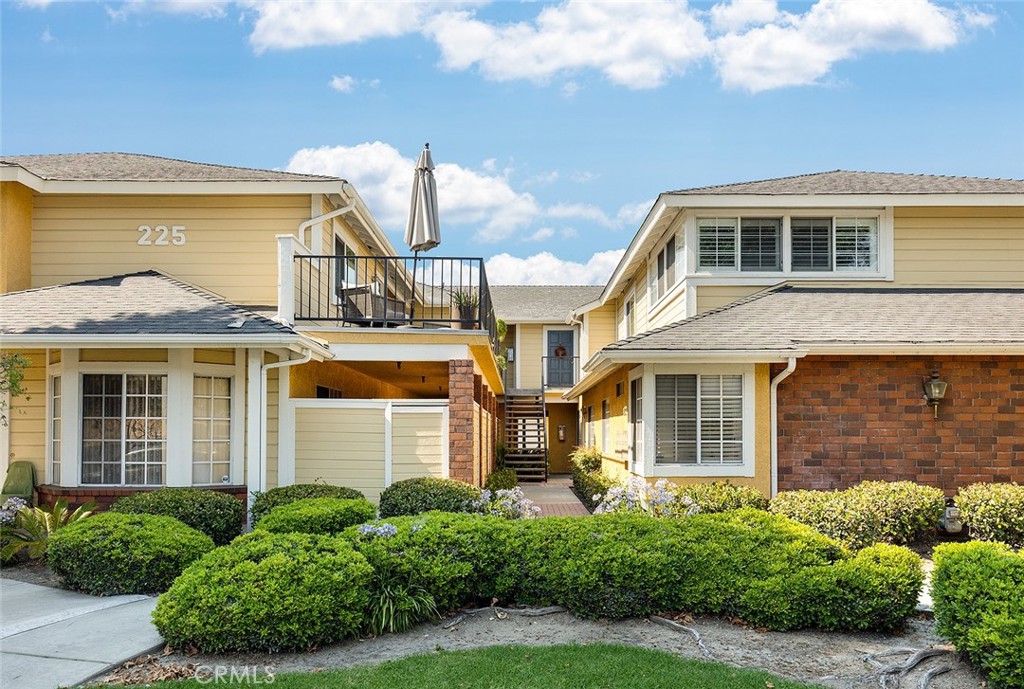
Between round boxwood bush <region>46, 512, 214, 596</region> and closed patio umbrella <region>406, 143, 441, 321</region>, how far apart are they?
5.89 meters

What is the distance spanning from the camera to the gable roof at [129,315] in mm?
9719

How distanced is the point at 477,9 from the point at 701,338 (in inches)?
220

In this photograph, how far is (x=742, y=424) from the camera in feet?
A: 36.2

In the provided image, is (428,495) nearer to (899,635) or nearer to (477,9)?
(899,635)

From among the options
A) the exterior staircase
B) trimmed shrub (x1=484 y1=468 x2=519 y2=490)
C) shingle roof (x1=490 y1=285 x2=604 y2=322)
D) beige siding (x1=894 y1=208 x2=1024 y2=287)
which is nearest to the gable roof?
trimmed shrub (x1=484 y1=468 x2=519 y2=490)

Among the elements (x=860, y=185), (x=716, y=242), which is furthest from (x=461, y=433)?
(x=860, y=185)

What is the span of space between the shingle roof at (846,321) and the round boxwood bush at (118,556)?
19.3ft

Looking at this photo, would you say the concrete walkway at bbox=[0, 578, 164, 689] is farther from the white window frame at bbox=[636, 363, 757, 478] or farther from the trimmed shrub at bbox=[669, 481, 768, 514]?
the white window frame at bbox=[636, 363, 757, 478]

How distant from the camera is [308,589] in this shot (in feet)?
19.0

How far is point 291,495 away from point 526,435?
591 inches

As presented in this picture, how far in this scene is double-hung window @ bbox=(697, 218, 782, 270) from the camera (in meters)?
13.6

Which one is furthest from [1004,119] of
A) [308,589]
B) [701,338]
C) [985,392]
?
[308,589]

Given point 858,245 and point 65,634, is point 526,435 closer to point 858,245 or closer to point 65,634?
point 858,245

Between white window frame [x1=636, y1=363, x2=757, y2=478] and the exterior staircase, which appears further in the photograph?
the exterior staircase
